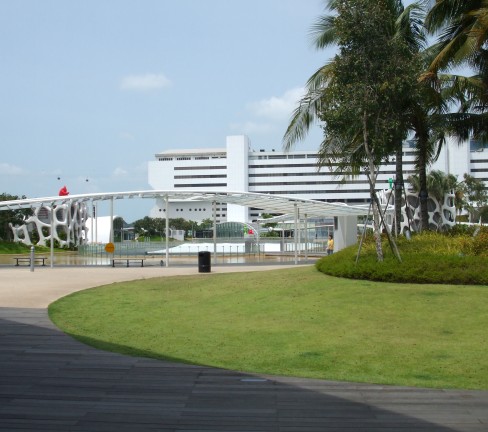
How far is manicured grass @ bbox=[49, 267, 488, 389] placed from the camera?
26.9 feet

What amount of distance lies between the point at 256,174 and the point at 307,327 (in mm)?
113344

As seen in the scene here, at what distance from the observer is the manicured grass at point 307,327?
8195 millimetres

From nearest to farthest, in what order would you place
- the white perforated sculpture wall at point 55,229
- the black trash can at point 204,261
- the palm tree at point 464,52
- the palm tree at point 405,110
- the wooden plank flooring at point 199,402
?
the wooden plank flooring at point 199,402, the palm tree at point 464,52, the palm tree at point 405,110, the black trash can at point 204,261, the white perforated sculpture wall at point 55,229

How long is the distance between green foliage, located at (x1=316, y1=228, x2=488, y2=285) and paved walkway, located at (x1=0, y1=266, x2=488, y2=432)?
7.30 meters

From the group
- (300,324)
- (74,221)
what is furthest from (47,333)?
(74,221)

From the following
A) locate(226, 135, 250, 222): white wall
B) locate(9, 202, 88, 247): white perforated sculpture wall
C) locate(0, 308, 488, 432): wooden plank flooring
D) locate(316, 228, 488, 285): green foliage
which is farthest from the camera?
locate(226, 135, 250, 222): white wall

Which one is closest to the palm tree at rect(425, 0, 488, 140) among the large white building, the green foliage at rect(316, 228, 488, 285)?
the green foliage at rect(316, 228, 488, 285)

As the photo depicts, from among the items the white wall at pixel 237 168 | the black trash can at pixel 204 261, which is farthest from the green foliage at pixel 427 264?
the white wall at pixel 237 168

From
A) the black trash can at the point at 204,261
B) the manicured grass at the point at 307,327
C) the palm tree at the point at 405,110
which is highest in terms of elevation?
the palm tree at the point at 405,110

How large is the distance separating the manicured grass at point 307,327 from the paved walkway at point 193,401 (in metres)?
0.69

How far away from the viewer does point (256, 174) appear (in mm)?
123688

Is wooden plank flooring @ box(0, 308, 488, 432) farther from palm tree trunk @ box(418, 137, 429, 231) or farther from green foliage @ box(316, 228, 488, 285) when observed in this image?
palm tree trunk @ box(418, 137, 429, 231)

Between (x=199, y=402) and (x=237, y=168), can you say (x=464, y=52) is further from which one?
(x=237, y=168)

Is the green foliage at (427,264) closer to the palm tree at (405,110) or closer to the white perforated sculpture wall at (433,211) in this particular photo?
the palm tree at (405,110)
